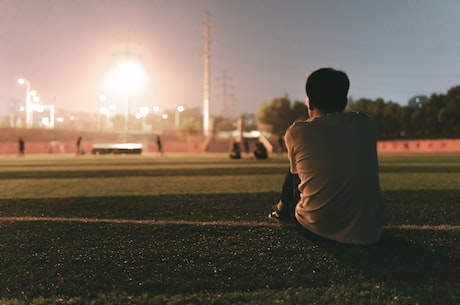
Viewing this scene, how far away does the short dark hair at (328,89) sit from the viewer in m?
3.04

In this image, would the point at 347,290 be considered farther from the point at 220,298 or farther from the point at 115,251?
the point at 115,251

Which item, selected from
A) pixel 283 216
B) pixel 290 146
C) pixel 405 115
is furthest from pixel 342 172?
pixel 405 115

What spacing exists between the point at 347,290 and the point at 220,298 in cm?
69

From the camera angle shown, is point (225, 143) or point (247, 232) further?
point (225, 143)

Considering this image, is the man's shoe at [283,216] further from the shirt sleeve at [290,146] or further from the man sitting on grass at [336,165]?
the shirt sleeve at [290,146]

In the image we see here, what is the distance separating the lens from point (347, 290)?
92.6 inches

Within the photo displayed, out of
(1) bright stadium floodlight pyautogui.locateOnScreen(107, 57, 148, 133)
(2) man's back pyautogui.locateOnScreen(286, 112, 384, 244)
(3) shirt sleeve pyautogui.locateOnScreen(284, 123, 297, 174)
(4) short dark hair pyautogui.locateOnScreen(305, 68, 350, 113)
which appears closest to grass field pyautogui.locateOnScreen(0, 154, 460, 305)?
(2) man's back pyautogui.locateOnScreen(286, 112, 384, 244)

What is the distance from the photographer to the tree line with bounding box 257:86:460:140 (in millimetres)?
68125

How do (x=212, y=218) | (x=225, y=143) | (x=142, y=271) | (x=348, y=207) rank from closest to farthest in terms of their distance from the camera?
(x=142, y=271), (x=348, y=207), (x=212, y=218), (x=225, y=143)

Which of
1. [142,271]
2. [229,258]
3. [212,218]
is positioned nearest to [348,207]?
[229,258]

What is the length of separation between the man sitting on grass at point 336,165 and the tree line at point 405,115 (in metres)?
62.9

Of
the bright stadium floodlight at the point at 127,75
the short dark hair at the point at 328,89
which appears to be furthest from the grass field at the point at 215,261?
the bright stadium floodlight at the point at 127,75

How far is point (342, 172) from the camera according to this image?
2.89m

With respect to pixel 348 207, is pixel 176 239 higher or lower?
lower
